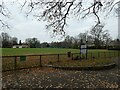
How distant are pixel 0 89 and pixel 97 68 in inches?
450

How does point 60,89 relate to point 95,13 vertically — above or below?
below

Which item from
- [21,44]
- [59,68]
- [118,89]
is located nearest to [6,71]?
[59,68]

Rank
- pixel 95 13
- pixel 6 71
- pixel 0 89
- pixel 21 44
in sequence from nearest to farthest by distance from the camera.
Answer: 1. pixel 0 89
2. pixel 95 13
3. pixel 6 71
4. pixel 21 44

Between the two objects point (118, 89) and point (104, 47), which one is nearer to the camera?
point (118, 89)

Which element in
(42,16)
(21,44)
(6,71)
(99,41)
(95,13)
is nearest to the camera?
(42,16)

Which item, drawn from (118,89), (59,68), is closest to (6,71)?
(59,68)

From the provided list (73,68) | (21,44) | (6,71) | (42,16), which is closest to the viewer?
(42,16)

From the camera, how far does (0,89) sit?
9484mm

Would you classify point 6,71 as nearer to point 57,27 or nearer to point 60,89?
point 57,27

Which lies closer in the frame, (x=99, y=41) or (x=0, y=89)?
(x=0, y=89)

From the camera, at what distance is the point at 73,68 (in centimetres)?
1878

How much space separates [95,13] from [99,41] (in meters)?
86.6

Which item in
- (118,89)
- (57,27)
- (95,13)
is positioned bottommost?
(118,89)

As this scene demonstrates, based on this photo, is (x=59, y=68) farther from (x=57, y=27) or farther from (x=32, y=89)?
Result: (x=32, y=89)
